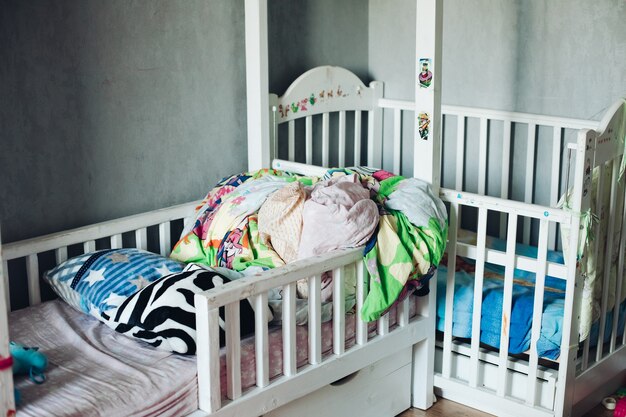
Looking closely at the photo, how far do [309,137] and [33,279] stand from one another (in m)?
1.19

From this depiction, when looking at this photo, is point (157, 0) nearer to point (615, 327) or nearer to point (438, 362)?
point (438, 362)

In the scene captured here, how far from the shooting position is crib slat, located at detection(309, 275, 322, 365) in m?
2.16

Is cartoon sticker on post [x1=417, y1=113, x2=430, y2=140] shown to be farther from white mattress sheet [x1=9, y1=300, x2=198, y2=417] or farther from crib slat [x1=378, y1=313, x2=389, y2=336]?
white mattress sheet [x1=9, y1=300, x2=198, y2=417]

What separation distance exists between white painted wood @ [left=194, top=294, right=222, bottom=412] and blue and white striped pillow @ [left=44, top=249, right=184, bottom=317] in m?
0.37

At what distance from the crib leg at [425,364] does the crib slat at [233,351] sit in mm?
795

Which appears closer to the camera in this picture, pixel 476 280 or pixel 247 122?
pixel 476 280

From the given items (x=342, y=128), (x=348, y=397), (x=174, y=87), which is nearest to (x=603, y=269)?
(x=348, y=397)

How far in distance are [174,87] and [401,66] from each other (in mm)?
1050

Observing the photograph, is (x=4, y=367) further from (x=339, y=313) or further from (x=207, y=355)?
(x=339, y=313)

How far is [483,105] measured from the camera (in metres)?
3.21

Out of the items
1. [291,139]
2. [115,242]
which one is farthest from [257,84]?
[115,242]

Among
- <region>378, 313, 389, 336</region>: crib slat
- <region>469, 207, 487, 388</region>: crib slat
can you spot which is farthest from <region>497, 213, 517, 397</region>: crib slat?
<region>378, 313, 389, 336</region>: crib slat

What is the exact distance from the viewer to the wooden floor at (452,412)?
2615 mm

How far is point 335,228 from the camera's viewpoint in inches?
87.9
